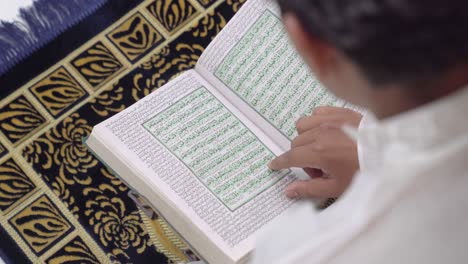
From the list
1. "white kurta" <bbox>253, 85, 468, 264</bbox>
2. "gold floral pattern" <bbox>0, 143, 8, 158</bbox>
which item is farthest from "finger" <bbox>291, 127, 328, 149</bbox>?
"gold floral pattern" <bbox>0, 143, 8, 158</bbox>

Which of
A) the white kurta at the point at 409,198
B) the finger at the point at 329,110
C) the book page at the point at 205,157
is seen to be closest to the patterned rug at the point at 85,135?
the book page at the point at 205,157

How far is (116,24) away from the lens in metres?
1.39

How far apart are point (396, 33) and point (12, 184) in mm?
948

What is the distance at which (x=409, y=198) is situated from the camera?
0.51 m

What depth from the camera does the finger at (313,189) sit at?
84 centimetres

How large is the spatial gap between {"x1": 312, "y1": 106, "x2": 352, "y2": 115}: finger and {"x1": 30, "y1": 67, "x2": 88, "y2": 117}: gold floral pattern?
0.57 meters

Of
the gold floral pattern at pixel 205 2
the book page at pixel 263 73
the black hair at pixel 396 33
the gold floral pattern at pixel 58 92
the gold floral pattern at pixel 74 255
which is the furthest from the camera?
the gold floral pattern at pixel 205 2

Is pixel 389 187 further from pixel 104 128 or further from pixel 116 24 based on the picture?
pixel 116 24

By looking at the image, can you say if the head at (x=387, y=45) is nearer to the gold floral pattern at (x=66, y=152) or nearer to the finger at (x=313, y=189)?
the finger at (x=313, y=189)

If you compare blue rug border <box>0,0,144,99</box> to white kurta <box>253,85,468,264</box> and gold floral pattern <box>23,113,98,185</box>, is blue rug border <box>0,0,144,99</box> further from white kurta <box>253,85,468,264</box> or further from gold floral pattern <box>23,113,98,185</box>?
white kurta <box>253,85,468,264</box>

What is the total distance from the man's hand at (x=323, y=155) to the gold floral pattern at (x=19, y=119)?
567mm

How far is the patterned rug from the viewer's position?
1192 mm

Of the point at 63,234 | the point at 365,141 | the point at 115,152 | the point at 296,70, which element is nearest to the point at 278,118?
the point at 296,70

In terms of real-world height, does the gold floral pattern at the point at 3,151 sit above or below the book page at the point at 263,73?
above
